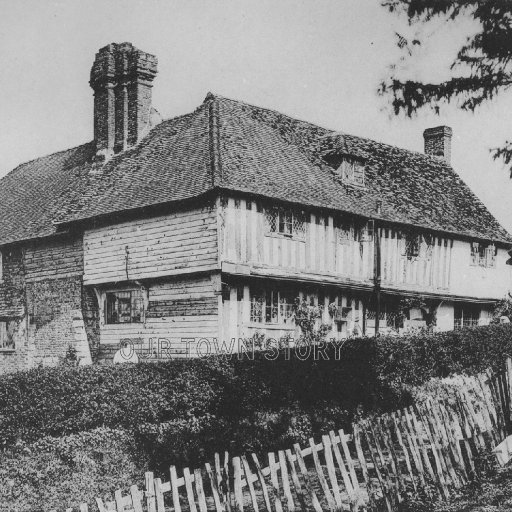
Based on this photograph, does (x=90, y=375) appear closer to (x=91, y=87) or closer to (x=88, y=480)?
(x=88, y=480)

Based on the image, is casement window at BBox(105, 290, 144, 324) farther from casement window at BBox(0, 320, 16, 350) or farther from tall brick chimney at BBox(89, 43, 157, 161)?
tall brick chimney at BBox(89, 43, 157, 161)

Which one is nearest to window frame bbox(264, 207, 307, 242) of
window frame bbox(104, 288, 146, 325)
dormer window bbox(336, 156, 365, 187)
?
dormer window bbox(336, 156, 365, 187)

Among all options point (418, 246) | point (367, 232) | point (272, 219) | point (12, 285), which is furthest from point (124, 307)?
point (418, 246)

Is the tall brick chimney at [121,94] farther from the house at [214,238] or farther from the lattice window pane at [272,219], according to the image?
the lattice window pane at [272,219]

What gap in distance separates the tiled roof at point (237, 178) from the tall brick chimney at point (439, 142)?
3.10m

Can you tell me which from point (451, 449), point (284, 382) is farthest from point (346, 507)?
point (284, 382)

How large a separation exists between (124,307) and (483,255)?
15307mm

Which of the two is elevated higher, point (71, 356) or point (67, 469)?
point (71, 356)

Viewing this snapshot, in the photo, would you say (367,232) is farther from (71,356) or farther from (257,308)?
(71,356)

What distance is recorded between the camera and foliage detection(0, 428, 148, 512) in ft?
32.1

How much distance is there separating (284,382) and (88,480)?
3.86 m

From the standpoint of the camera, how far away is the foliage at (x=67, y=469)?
386 inches

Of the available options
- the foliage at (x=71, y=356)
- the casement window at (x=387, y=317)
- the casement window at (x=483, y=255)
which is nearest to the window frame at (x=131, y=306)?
the foliage at (x=71, y=356)

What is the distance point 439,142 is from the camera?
3341 centimetres
